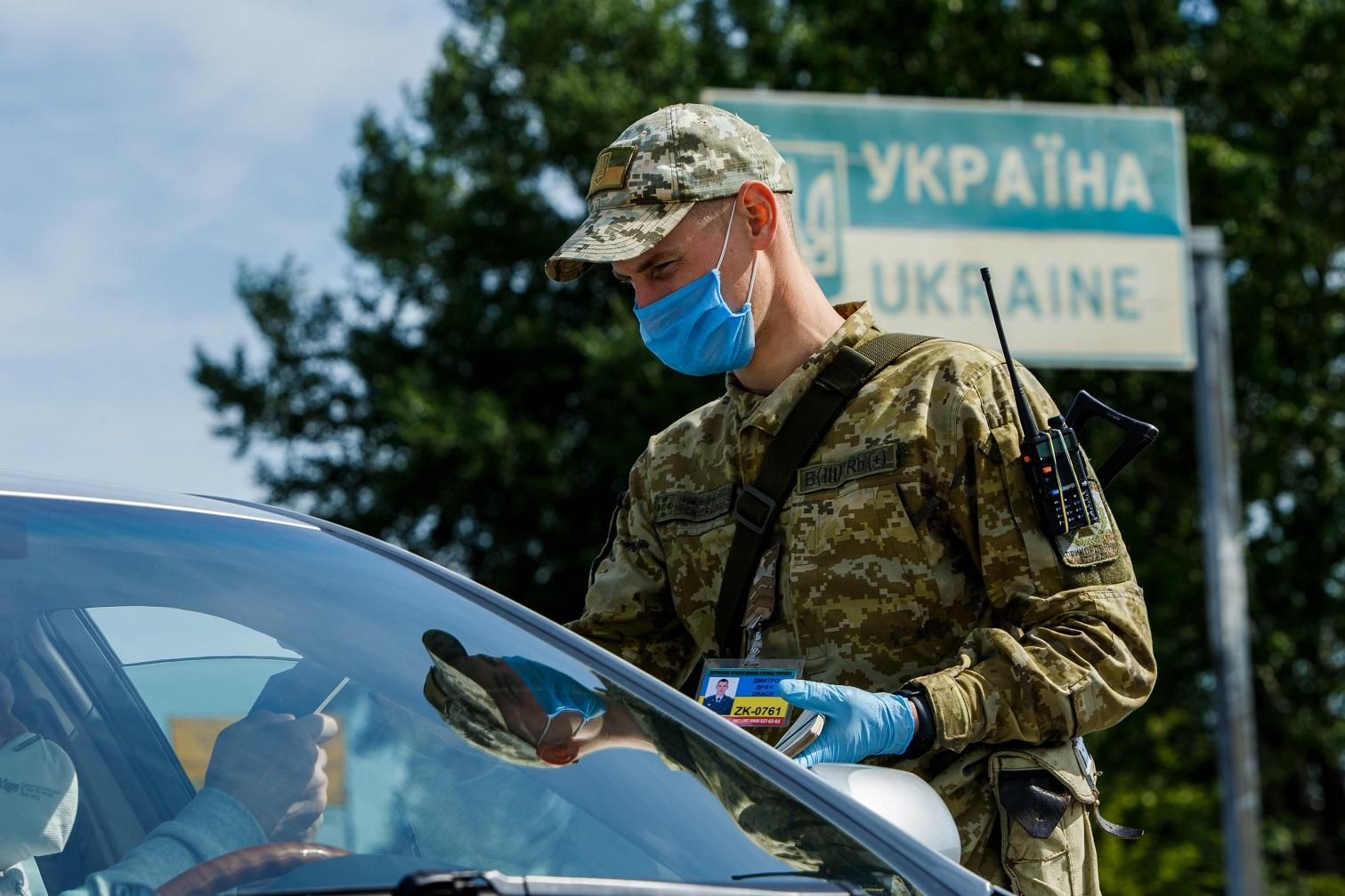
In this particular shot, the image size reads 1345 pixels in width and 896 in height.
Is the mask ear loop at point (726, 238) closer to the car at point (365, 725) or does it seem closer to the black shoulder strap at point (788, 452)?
the black shoulder strap at point (788, 452)

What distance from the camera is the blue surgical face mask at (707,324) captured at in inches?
101

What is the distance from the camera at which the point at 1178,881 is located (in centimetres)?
1459

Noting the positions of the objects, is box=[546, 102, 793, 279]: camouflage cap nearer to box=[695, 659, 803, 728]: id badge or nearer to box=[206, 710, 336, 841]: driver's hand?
box=[695, 659, 803, 728]: id badge

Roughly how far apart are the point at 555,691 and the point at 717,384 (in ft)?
43.6

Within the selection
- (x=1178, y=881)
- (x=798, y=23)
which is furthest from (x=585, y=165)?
(x=1178, y=881)

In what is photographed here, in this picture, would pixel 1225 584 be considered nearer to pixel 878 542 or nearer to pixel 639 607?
pixel 639 607

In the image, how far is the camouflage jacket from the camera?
214cm

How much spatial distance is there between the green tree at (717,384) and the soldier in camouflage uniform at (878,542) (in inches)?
387

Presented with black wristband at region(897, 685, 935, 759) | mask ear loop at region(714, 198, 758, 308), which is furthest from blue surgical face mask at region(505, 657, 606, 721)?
mask ear loop at region(714, 198, 758, 308)

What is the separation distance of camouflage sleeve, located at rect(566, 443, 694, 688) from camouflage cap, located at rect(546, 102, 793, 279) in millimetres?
422

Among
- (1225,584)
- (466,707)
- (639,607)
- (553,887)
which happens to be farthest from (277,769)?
(1225,584)

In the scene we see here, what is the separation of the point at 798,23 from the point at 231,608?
1666cm

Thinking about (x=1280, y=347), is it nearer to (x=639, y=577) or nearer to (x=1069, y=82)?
(x=1069, y=82)

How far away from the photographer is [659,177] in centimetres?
250
